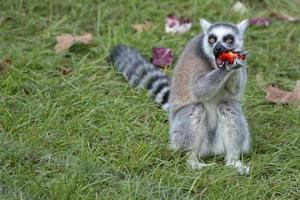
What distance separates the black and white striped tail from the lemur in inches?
15.6

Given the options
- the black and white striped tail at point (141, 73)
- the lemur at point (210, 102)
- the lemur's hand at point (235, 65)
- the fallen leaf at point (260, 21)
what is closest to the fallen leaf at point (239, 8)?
the fallen leaf at point (260, 21)

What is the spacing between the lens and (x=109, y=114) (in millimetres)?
5430

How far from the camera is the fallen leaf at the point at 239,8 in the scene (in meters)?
7.31

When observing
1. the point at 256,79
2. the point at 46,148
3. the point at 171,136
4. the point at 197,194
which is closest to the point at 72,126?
the point at 46,148

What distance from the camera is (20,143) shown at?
4.73 m

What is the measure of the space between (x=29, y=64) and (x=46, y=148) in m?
1.36

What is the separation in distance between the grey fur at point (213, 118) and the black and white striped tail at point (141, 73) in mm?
549

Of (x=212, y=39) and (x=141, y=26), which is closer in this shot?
Answer: (x=212, y=39)

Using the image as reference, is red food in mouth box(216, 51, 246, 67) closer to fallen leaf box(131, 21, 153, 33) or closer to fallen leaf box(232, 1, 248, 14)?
fallen leaf box(131, 21, 153, 33)

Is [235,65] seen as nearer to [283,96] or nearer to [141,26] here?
[283,96]

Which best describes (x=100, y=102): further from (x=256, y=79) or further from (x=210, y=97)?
(x=256, y=79)

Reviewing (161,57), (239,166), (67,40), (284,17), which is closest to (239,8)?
(284,17)

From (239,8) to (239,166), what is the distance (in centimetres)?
288

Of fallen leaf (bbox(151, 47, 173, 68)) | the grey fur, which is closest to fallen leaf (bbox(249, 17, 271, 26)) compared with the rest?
fallen leaf (bbox(151, 47, 173, 68))
